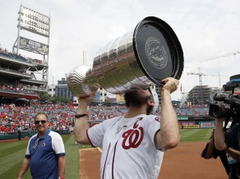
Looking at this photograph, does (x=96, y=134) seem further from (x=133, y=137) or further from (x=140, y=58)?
(x=140, y=58)

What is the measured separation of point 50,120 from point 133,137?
32.4 meters

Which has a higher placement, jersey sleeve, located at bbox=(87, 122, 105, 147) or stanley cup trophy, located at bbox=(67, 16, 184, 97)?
stanley cup trophy, located at bbox=(67, 16, 184, 97)

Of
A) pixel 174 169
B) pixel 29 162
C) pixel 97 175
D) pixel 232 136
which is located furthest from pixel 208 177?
pixel 29 162

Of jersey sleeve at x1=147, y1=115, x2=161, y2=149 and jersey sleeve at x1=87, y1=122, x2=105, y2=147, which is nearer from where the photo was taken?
jersey sleeve at x1=147, y1=115, x2=161, y2=149

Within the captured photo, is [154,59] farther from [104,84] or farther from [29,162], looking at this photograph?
[29,162]

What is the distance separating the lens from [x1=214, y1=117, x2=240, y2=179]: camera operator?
2.55 m

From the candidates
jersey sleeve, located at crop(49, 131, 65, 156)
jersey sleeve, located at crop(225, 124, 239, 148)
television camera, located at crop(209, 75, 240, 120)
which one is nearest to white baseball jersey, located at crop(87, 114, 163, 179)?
television camera, located at crop(209, 75, 240, 120)

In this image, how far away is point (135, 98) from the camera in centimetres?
189

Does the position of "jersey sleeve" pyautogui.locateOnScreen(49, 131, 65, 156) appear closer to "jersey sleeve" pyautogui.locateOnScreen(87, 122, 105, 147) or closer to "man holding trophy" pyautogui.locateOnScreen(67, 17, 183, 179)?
"jersey sleeve" pyautogui.locateOnScreen(87, 122, 105, 147)

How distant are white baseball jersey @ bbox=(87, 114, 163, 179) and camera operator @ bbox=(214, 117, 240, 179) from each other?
3.68ft

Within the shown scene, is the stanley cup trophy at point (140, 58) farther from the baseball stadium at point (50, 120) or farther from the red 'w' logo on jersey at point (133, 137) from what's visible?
the baseball stadium at point (50, 120)

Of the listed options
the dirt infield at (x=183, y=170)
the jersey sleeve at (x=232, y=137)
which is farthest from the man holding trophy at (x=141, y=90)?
the dirt infield at (x=183, y=170)

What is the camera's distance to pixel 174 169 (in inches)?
340

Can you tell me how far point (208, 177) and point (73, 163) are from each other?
5521 mm
